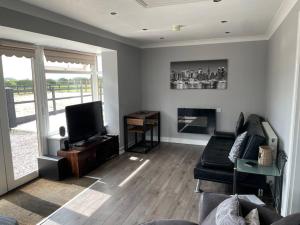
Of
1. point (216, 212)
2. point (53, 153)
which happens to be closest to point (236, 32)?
point (216, 212)

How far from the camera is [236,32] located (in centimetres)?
425

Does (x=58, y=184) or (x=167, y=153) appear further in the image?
(x=167, y=153)

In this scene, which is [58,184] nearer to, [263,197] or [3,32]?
[3,32]

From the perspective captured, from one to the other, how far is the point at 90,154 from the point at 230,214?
2.97 m

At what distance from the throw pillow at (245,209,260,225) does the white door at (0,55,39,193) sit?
10.3 ft

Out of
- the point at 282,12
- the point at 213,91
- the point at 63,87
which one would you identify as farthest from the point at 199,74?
the point at 63,87

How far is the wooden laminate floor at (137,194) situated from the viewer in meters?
2.60

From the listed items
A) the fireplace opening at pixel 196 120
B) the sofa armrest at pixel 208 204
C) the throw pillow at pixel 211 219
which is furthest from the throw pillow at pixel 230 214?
the fireplace opening at pixel 196 120

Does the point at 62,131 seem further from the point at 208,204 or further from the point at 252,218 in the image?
the point at 252,218

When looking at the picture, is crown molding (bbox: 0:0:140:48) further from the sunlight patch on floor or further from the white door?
the sunlight patch on floor

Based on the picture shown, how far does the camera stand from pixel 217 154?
3.43 meters

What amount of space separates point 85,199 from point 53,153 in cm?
134

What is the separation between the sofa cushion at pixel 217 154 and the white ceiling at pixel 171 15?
2014 mm

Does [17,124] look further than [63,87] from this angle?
No
